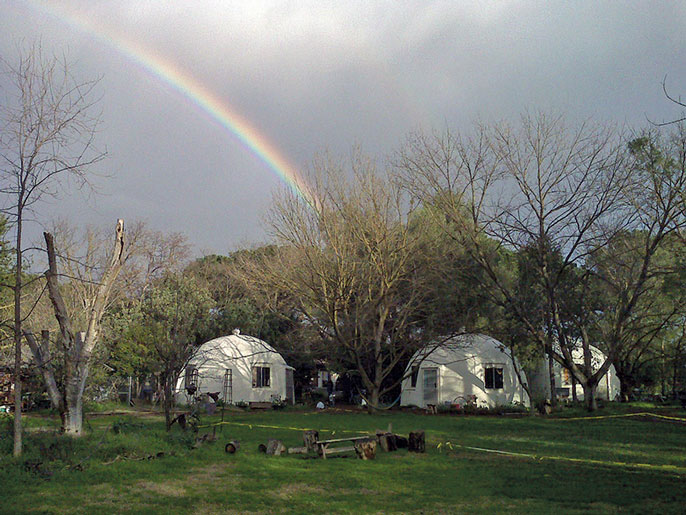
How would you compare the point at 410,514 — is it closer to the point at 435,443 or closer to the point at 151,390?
the point at 435,443

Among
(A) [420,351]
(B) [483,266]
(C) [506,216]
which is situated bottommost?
(A) [420,351]

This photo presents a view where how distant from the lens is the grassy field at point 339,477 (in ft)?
27.0

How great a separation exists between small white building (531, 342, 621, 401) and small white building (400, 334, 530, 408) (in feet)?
13.8

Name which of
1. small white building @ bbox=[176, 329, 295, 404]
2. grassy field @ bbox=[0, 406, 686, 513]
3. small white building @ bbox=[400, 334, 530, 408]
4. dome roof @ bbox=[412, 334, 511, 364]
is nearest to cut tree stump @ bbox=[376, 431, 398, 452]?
grassy field @ bbox=[0, 406, 686, 513]

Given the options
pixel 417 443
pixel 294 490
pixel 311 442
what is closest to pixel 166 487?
pixel 294 490

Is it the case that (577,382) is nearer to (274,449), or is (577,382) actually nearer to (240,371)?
(240,371)

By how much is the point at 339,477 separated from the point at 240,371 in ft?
79.8

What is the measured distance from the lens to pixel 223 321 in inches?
1582

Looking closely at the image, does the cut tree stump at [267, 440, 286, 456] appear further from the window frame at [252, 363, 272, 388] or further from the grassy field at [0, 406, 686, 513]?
the window frame at [252, 363, 272, 388]

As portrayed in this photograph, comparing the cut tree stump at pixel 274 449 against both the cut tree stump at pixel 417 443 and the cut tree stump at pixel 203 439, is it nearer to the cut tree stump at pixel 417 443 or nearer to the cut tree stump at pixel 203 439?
the cut tree stump at pixel 203 439

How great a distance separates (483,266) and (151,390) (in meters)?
19.9

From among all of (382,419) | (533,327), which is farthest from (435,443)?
(533,327)

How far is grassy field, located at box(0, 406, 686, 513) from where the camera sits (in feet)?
27.0

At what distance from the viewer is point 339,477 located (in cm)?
1055
